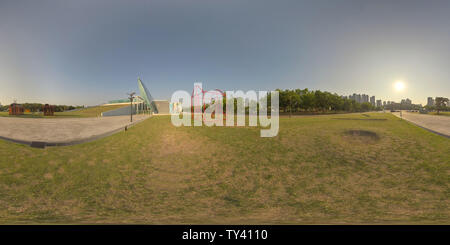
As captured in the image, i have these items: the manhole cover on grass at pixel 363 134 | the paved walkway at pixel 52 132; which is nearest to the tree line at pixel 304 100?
the manhole cover on grass at pixel 363 134

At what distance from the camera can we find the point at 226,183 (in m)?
9.58

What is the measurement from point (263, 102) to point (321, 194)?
6168 centimetres

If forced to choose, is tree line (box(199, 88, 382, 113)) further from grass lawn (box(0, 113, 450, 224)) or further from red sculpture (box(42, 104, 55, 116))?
grass lawn (box(0, 113, 450, 224))

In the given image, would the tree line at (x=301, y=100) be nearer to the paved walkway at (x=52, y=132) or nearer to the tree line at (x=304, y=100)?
the tree line at (x=304, y=100)

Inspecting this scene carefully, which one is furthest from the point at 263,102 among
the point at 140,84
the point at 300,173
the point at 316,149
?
the point at 300,173

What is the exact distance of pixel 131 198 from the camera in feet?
25.5

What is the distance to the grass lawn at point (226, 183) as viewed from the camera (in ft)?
20.5

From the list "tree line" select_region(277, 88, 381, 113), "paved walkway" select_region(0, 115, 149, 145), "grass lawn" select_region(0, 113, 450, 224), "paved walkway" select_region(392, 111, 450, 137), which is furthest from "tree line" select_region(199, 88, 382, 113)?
"paved walkway" select_region(0, 115, 149, 145)

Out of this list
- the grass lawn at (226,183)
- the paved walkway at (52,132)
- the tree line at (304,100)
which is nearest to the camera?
the grass lawn at (226,183)

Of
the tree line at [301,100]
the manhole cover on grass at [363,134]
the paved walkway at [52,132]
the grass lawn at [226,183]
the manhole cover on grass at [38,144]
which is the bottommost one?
the grass lawn at [226,183]

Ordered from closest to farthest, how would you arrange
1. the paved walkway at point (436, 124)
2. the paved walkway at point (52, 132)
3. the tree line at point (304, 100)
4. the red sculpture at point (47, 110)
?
the paved walkway at point (52, 132)
the paved walkway at point (436, 124)
the red sculpture at point (47, 110)
the tree line at point (304, 100)

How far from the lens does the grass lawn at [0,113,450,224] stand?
20.5 ft

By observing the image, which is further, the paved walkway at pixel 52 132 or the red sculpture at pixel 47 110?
the red sculpture at pixel 47 110

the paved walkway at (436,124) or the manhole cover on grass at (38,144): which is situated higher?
→ the paved walkway at (436,124)
